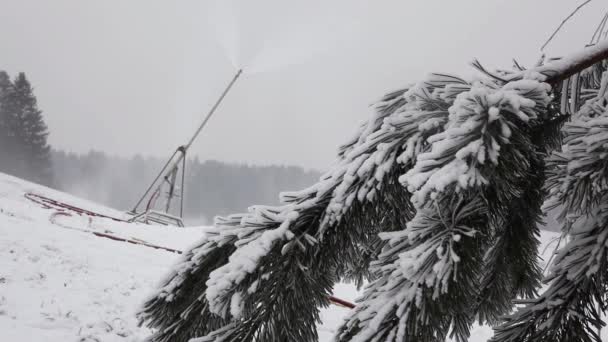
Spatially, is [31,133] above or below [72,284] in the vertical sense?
above

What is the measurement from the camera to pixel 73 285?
6.42 m

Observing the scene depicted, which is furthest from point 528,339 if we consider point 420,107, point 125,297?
point 125,297

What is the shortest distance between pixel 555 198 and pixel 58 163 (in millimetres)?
129860

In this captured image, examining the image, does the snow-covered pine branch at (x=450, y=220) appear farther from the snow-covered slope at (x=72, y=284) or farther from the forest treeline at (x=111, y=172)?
the forest treeline at (x=111, y=172)

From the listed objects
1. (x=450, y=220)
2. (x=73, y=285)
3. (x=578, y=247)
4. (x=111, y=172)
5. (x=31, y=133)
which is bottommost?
(x=578, y=247)

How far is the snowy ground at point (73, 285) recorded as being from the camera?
5.05 m

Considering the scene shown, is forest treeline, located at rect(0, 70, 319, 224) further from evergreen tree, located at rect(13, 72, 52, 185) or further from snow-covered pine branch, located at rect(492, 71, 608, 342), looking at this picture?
snow-covered pine branch, located at rect(492, 71, 608, 342)

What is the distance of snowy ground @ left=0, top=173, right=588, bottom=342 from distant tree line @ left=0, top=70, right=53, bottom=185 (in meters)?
52.6

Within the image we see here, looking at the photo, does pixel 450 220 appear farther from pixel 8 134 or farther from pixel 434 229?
pixel 8 134

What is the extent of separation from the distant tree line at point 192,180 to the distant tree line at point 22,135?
38.1m

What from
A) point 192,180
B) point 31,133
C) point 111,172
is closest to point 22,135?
point 31,133

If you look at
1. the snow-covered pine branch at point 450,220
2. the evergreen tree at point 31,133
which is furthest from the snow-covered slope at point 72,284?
the evergreen tree at point 31,133

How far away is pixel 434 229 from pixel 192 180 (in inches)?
4873

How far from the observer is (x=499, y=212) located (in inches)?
33.4
